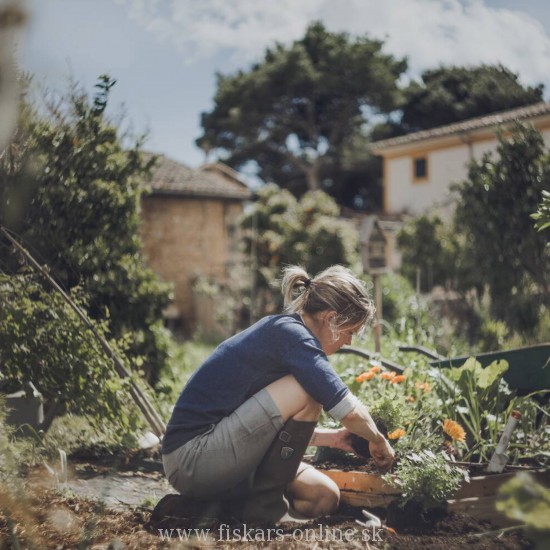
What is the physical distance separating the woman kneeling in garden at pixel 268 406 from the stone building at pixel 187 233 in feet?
39.9

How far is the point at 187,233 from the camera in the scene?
16.7 metres

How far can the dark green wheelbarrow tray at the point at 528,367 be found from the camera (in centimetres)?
371

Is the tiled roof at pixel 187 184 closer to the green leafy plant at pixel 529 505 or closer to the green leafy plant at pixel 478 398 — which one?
the green leafy plant at pixel 478 398

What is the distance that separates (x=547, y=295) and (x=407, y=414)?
373 cm

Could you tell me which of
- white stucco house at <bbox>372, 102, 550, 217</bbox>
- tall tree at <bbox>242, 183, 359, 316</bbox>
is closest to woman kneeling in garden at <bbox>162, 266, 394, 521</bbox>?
tall tree at <bbox>242, 183, 359, 316</bbox>

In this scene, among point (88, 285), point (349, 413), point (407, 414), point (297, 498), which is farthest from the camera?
point (88, 285)

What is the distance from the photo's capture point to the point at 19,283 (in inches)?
158

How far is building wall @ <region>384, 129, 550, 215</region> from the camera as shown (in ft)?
61.4

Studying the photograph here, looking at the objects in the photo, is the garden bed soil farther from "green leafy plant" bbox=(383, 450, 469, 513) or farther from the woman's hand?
the woman's hand

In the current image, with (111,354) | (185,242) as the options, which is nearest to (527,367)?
(111,354)

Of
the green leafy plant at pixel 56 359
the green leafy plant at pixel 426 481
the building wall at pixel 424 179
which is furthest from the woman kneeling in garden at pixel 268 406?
the building wall at pixel 424 179

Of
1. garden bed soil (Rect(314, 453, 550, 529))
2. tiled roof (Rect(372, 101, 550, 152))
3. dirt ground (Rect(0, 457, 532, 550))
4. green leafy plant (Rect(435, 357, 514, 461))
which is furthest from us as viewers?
tiled roof (Rect(372, 101, 550, 152))

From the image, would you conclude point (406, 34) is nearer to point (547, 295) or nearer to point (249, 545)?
point (547, 295)

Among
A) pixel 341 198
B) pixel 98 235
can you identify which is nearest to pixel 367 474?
pixel 98 235
